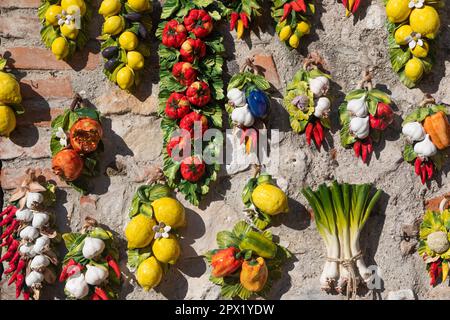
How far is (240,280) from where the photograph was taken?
1616mm

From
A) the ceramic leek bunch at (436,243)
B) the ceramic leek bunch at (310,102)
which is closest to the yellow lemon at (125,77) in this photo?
the ceramic leek bunch at (310,102)

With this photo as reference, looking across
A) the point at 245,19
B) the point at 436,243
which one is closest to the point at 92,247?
the point at 245,19

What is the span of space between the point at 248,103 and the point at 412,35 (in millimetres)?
494

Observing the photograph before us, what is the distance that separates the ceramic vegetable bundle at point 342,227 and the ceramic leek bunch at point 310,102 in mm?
148

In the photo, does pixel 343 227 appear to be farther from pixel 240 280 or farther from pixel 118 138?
pixel 118 138

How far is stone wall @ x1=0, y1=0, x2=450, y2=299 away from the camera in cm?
166

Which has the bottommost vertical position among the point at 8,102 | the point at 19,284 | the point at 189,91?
the point at 19,284

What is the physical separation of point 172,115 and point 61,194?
14.3 inches

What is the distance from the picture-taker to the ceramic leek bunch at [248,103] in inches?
64.6

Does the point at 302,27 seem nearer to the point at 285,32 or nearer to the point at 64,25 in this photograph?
the point at 285,32

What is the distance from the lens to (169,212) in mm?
1596

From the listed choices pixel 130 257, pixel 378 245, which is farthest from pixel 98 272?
pixel 378 245

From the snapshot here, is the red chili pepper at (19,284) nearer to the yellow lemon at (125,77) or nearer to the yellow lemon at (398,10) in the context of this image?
the yellow lemon at (125,77)

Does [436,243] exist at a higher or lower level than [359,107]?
lower
